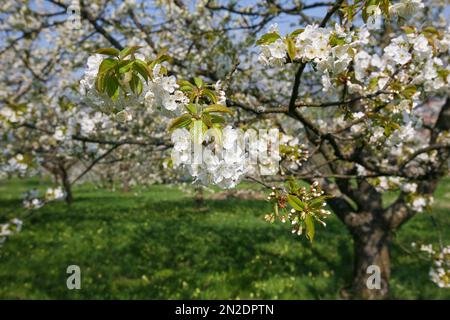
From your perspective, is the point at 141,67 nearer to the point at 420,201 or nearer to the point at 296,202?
the point at 296,202

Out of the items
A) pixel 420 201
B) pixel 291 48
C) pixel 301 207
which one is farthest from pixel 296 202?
pixel 420 201

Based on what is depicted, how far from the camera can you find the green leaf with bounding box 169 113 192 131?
4.24 feet

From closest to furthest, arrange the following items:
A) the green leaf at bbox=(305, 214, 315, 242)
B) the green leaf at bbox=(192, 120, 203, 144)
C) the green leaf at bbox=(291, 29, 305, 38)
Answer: the green leaf at bbox=(192, 120, 203, 144) → the green leaf at bbox=(305, 214, 315, 242) → the green leaf at bbox=(291, 29, 305, 38)

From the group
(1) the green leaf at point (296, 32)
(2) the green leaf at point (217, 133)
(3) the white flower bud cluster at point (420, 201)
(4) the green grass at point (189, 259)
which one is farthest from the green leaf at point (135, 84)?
(3) the white flower bud cluster at point (420, 201)

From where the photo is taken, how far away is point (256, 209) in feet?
42.5

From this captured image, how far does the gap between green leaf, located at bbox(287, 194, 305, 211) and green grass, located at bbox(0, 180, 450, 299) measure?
10.9 ft

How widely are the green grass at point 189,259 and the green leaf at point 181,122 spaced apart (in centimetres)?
329

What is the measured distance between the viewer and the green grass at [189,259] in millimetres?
5469

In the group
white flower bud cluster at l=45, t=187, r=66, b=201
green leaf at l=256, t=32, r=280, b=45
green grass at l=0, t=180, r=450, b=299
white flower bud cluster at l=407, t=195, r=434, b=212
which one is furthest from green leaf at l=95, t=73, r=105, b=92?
white flower bud cluster at l=407, t=195, r=434, b=212

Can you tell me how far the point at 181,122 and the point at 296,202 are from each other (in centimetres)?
56

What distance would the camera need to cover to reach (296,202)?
61.1 inches

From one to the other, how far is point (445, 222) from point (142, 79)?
10.8 meters

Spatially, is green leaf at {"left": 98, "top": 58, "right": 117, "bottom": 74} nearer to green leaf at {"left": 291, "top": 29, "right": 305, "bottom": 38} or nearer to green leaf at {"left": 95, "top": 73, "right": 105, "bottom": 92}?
green leaf at {"left": 95, "top": 73, "right": 105, "bottom": 92}
